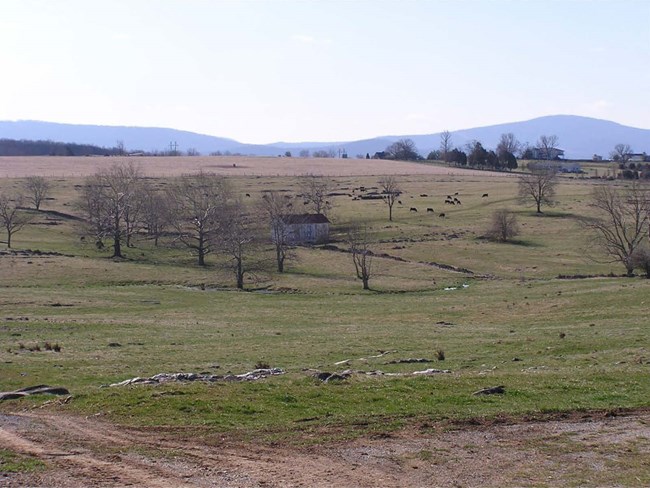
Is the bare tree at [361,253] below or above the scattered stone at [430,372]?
below

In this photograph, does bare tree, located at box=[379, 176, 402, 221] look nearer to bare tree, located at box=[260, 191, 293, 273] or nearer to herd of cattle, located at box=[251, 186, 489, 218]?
herd of cattle, located at box=[251, 186, 489, 218]

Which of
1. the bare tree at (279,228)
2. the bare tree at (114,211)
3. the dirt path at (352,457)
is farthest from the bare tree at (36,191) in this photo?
the dirt path at (352,457)

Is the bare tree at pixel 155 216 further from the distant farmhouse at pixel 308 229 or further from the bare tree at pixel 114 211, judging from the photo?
the distant farmhouse at pixel 308 229

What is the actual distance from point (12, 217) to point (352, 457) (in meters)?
83.5

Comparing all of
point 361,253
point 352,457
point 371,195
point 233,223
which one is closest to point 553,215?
point 371,195

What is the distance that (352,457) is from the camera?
626 inches

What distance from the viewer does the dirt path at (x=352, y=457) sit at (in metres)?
14.6

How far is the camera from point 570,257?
82.6 meters

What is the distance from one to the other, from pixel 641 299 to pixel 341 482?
112 ft

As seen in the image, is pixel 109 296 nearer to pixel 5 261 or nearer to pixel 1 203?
pixel 5 261

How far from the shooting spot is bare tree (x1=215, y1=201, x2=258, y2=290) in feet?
228

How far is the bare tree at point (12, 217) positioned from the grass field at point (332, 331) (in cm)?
197

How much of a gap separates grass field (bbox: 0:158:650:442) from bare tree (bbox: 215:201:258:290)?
1.96 meters

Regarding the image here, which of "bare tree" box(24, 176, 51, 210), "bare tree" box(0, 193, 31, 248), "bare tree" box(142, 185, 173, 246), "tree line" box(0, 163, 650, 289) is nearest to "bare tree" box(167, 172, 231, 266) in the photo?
"tree line" box(0, 163, 650, 289)
